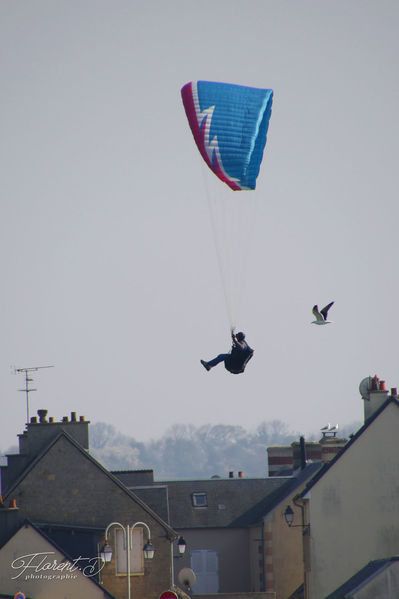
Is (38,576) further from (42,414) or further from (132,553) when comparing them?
(42,414)

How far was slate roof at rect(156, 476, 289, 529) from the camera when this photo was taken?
186 feet

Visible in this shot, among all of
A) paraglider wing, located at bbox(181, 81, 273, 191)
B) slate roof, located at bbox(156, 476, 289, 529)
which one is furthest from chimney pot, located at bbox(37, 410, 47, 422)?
paraglider wing, located at bbox(181, 81, 273, 191)

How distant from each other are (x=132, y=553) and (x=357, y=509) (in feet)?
26.0

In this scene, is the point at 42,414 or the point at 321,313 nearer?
the point at 321,313

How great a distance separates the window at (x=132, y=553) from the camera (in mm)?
46469

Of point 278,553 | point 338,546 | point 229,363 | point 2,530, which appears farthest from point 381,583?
point 278,553

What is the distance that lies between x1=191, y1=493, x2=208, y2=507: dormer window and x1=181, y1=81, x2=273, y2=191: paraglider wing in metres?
19.2

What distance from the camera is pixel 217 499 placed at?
57.8 metres

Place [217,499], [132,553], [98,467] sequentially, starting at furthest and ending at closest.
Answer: [217,499]
[98,467]
[132,553]

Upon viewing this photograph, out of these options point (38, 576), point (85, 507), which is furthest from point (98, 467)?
point (38, 576)

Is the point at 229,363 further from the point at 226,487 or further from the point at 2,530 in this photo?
the point at 226,487

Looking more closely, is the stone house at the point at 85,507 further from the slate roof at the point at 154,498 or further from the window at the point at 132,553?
the slate roof at the point at 154,498

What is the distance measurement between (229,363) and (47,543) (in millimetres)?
10157

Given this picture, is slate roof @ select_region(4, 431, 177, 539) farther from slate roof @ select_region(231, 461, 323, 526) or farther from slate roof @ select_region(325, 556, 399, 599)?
slate roof @ select_region(325, 556, 399, 599)
